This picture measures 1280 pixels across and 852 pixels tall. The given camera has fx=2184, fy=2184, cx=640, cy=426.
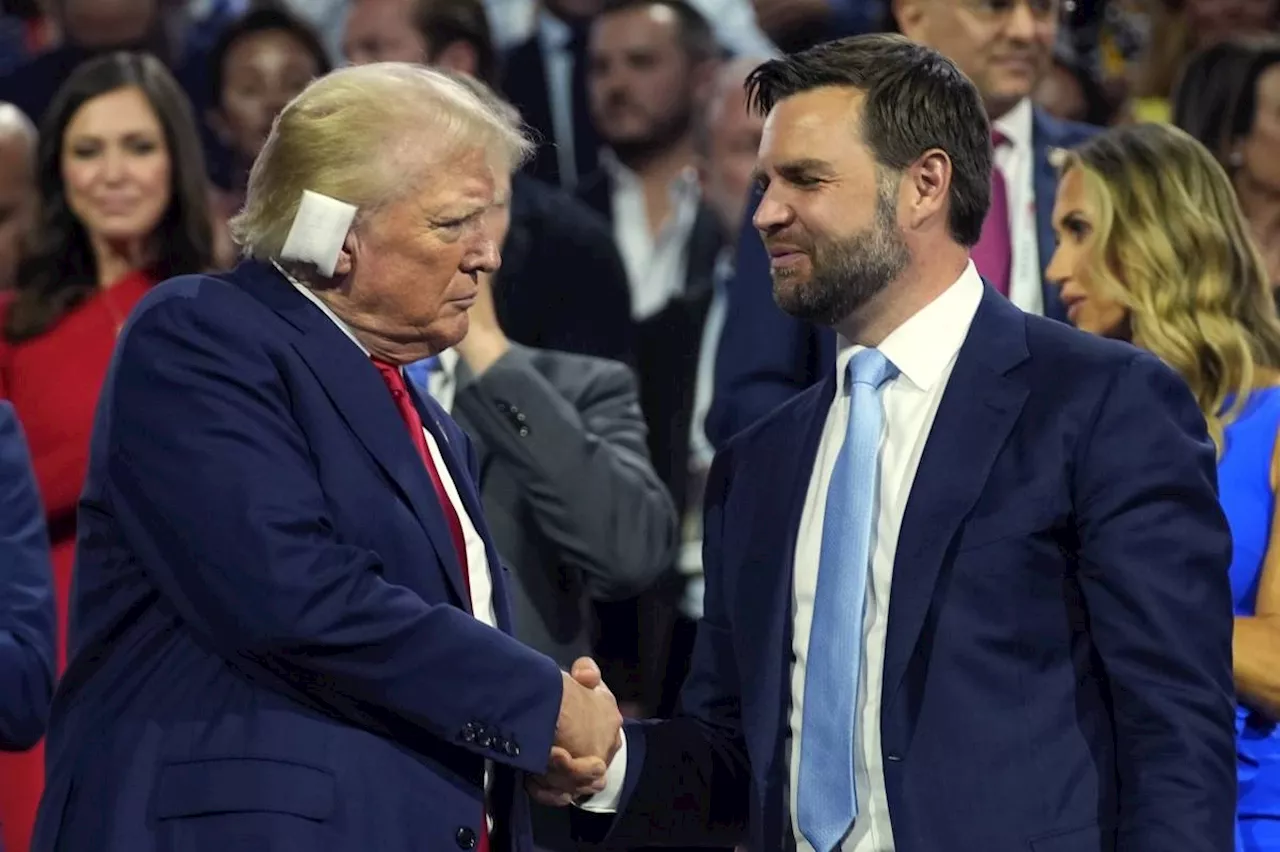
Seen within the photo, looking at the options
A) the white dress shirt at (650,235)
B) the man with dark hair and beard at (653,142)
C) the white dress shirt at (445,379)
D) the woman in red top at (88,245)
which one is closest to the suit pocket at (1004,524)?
the white dress shirt at (445,379)

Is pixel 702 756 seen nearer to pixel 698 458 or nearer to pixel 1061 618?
pixel 1061 618

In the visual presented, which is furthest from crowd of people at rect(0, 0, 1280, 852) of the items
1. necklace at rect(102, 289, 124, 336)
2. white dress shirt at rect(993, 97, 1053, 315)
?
necklace at rect(102, 289, 124, 336)

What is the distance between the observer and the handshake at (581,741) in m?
2.77

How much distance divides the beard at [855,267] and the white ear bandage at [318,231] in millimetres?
595

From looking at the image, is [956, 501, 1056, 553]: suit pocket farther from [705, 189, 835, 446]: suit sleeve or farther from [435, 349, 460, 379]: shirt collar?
[435, 349, 460, 379]: shirt collar

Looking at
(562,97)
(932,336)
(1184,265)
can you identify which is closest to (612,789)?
(932,336)

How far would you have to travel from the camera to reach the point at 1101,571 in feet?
8.29

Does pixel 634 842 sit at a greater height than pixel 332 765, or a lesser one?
lesser

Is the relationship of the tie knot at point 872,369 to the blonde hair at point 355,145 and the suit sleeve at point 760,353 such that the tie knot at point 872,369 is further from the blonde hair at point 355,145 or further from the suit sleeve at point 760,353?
the suit sleeve at point 760,353

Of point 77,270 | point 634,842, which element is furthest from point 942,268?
point 77,270

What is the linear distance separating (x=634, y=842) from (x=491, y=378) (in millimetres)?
1003

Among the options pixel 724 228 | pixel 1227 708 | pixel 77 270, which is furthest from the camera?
pixel 724 228

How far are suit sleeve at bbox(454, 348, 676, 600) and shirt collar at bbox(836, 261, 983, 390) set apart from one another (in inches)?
39.3

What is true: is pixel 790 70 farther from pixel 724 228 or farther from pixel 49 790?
pixel 724 228
